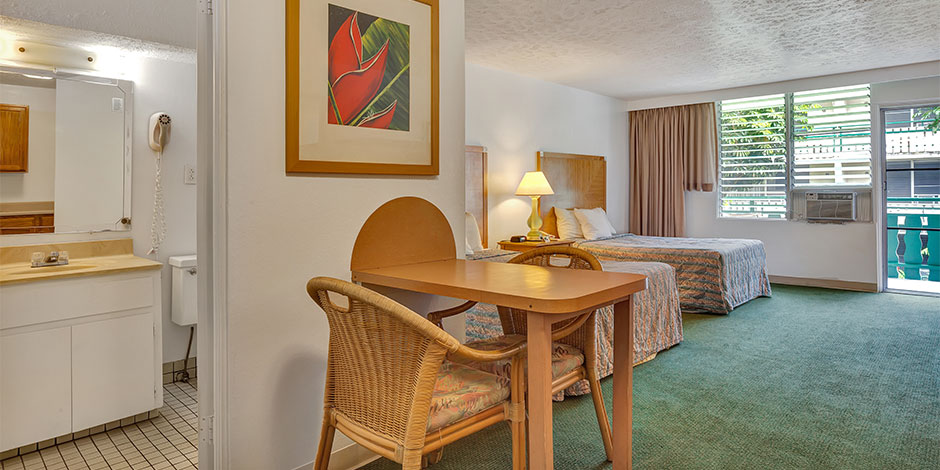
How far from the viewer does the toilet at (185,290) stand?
3125mm

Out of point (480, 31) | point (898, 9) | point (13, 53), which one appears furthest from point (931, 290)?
point (13, 53)

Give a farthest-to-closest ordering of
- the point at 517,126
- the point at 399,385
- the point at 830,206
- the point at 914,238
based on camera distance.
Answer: the point at 830,206
the point at 914,238
the point at 517,126
the point at 399,385

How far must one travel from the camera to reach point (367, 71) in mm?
2064

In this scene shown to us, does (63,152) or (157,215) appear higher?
(63,152)

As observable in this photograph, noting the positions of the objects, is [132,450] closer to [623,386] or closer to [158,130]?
[158,130]

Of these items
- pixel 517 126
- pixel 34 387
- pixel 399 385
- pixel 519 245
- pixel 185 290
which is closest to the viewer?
pixel 399 385

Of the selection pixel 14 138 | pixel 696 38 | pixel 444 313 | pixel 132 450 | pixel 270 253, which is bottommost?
pixel 132 450

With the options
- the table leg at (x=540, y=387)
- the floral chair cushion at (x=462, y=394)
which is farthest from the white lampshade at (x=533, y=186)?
the table leg at (x=540, y=387)

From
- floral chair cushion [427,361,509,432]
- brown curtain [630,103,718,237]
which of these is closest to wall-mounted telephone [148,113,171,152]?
floral chair cushion [427,361,509,432]

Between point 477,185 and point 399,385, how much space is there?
378cm

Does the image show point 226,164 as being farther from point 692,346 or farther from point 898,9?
point 898,9

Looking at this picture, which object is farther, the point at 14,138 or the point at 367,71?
the point at 14,138

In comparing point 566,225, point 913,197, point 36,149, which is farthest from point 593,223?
point 36,149

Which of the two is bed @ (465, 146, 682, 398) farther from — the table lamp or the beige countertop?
the beige countertop
